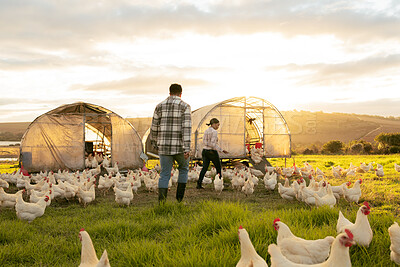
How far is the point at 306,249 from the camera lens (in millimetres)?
2656

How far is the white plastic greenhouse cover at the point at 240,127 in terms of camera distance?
15.2m

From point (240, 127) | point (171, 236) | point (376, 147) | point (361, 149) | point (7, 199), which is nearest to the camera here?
point (171, 236)

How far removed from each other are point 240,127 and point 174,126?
11.0 metres

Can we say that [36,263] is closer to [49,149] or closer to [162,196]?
[162,196]

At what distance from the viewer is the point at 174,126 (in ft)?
18.0

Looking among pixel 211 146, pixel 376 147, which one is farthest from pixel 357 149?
pixel 211 146

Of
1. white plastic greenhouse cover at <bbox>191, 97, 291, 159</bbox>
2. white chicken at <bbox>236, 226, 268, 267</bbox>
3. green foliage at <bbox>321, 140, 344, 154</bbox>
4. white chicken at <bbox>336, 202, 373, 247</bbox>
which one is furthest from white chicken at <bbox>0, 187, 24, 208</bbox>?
green foliage at <bbox>321, 140, 344, 154</bbox>

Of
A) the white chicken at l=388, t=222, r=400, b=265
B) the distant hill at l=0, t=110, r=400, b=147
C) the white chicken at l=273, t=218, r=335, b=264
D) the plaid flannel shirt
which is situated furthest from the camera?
the distant hill at l=0, t=110, r=400, b=147

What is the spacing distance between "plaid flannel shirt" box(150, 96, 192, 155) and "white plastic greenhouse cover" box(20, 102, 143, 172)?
9377 mm

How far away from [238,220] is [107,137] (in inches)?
671

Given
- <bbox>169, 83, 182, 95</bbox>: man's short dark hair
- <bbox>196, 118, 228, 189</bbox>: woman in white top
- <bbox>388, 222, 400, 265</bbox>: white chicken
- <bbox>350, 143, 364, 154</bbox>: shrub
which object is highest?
<bbox>169, 83, 182, 95</bbox>: man's short dark hair

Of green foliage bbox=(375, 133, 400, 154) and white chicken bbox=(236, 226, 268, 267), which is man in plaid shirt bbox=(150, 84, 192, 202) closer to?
white chicken bbox=(236, 226, 268, 267)

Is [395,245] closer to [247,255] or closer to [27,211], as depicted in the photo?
[247,255]

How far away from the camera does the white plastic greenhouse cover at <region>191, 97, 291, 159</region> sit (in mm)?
15203
